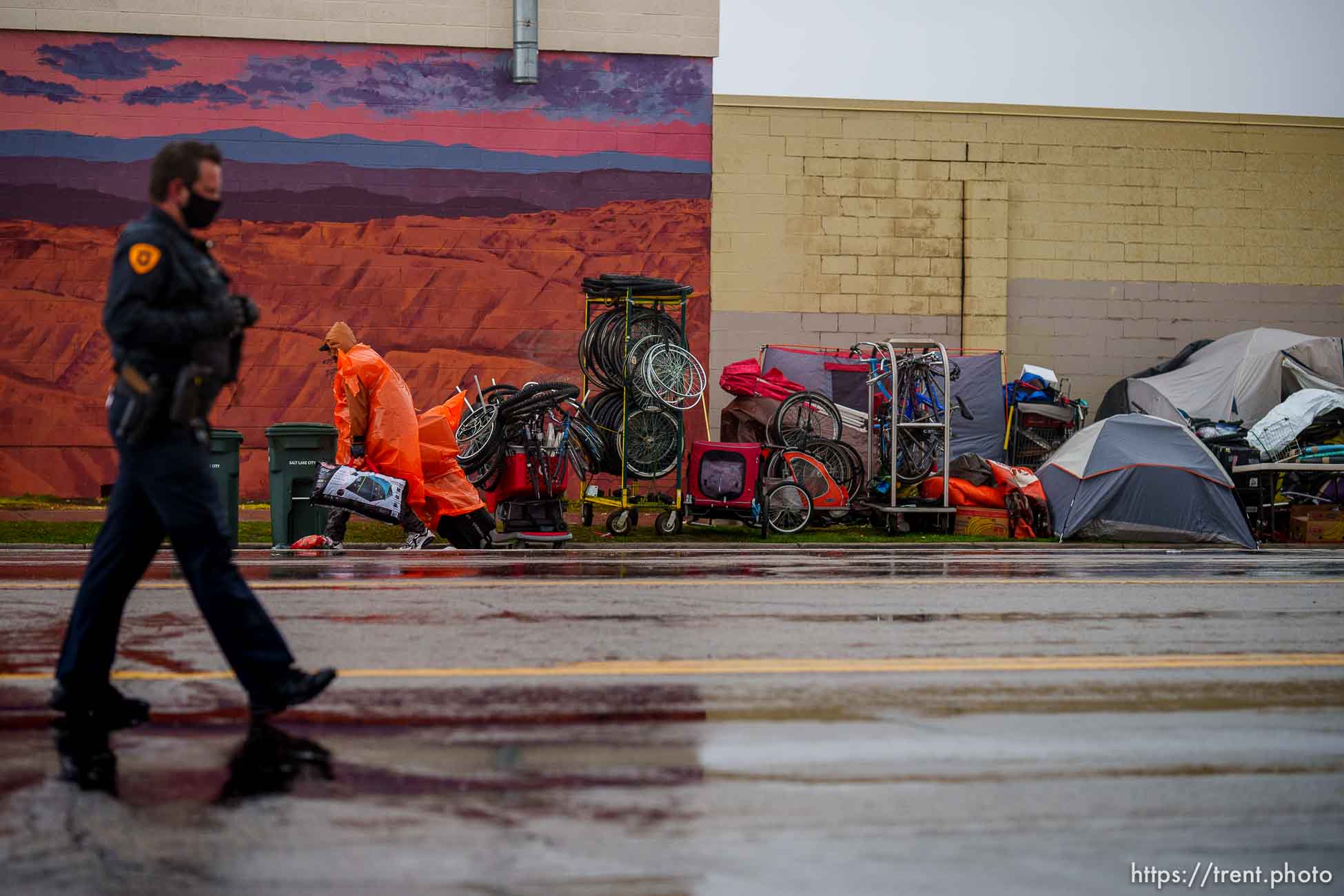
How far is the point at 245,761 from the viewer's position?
428 cm

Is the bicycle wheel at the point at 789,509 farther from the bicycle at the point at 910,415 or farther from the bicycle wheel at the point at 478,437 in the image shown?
the bicycle wheel at the point at 478,437

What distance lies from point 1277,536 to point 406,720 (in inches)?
613

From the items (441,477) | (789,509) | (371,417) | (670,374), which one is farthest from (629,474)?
(371,417)

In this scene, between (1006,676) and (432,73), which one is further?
(432,73)

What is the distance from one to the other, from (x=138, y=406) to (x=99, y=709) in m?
1.14

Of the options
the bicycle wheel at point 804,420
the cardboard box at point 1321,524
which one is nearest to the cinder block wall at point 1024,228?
the bicycle wheel at point 804,420

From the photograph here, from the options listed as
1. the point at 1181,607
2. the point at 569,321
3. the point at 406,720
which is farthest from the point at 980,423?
the point at 406,720

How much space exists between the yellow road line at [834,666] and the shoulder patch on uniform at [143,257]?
6.23 feet

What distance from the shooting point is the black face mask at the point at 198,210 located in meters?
4.83

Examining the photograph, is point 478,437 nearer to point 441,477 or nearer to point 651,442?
point 441,477

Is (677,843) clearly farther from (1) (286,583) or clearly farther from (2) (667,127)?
(2) (667,127)

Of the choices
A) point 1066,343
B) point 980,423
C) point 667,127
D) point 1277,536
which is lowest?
point 1277,536

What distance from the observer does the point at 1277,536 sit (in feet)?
57.6

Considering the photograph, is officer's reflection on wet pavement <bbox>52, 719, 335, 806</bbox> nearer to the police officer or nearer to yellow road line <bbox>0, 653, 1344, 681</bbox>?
the police officer
